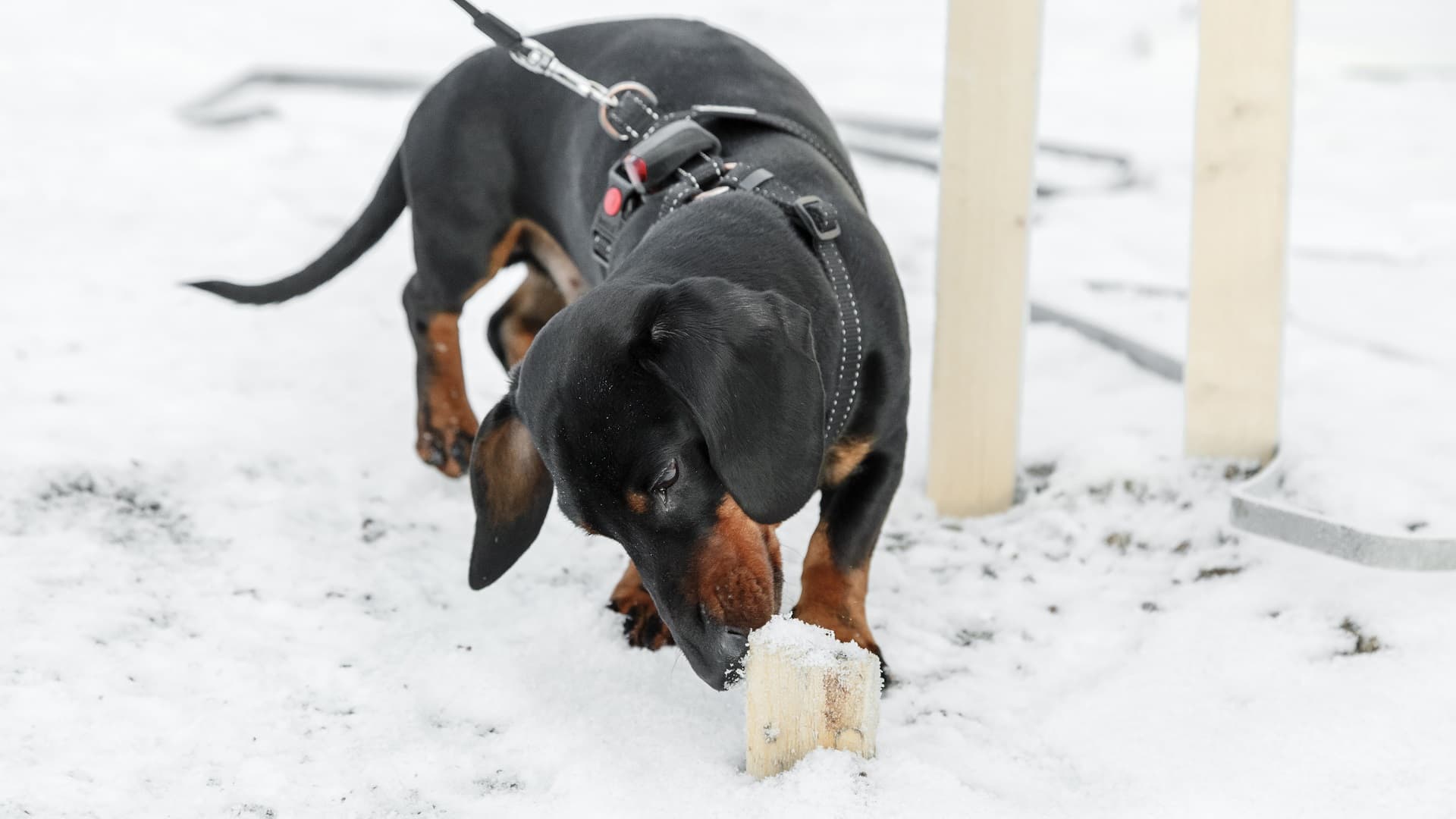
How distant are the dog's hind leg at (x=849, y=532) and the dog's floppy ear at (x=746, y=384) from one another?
572mm

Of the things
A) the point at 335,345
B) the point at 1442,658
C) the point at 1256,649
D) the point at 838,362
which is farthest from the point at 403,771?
the point at 335,345

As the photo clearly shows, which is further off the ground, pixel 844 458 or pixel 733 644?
pixel 844 458

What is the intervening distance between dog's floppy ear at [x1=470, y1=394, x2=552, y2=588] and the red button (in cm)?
50

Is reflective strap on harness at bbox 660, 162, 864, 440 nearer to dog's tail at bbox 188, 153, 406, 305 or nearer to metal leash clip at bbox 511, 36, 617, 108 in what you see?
metal leash clip at bbox 511, 36, 617, 108

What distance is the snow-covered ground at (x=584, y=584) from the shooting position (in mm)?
2252

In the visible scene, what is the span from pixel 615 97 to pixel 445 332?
3.17ft

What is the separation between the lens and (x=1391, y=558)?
2631 mm

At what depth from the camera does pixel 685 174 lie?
105 inches

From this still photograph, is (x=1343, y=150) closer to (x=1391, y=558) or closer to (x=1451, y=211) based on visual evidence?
(x=1451, y=211)

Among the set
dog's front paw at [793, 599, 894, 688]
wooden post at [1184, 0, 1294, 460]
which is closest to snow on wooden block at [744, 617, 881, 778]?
dog's front paw at [793, 599, 894, 688]

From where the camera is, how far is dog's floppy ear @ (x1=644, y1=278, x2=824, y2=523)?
2.02 metres

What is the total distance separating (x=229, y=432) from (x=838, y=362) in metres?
1.94

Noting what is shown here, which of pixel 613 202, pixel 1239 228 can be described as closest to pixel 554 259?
pixel 613 202

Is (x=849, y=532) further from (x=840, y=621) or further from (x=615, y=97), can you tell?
(x=615, y=97)
